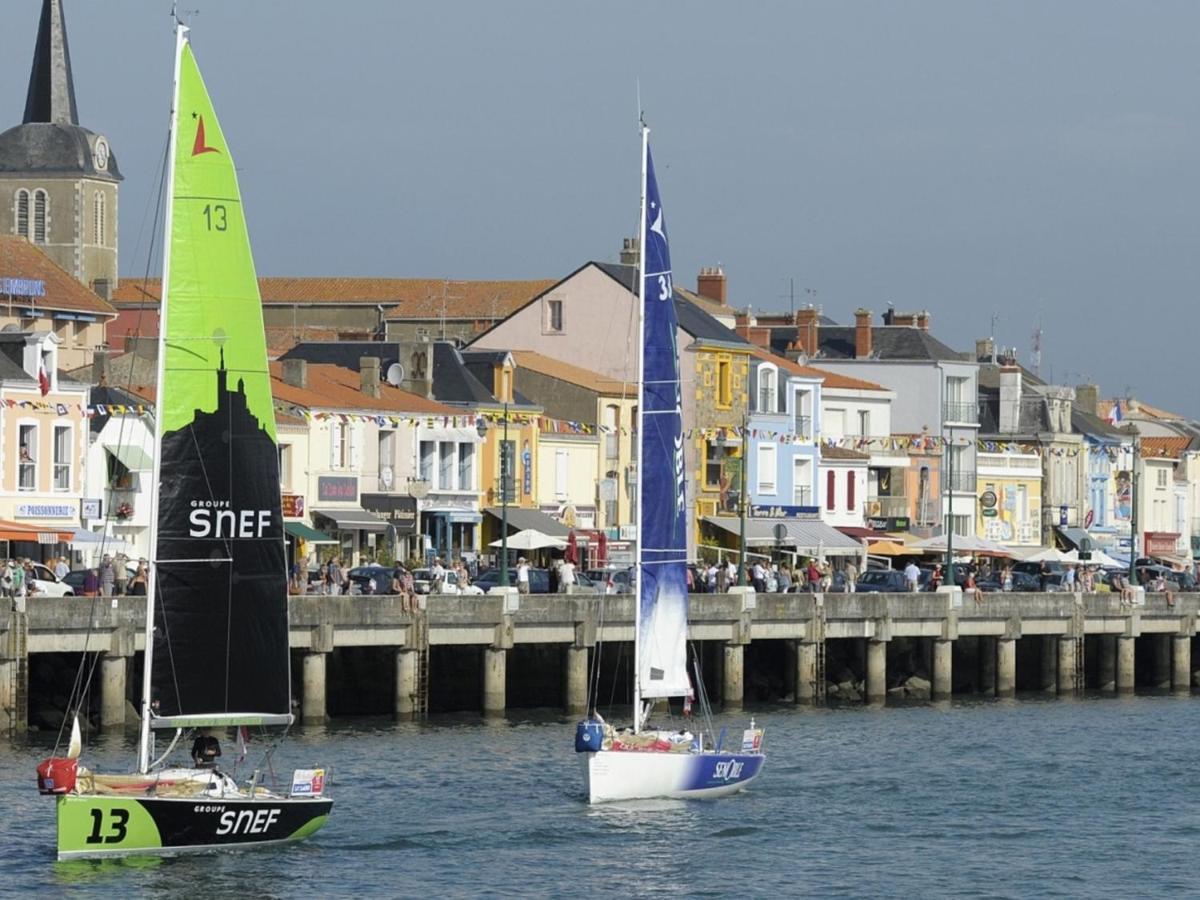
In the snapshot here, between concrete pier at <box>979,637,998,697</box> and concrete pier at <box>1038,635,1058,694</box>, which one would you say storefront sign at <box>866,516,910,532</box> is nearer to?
concrete pier at <box>1038,635,1058,694</box>

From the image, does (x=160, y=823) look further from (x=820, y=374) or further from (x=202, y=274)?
(x=820, y=374)

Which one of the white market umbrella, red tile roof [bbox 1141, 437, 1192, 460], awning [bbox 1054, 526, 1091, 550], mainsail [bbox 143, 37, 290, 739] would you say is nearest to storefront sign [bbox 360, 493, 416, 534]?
the white market umbrella

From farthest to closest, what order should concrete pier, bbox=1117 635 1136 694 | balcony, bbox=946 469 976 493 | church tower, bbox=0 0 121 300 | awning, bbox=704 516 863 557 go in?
church tower, bbox=0 0 121 300, balcony, bbox=946 469 976 493, awning, bbox=704 516 863 557, concrete pier, bbox=1117 635 1136 694

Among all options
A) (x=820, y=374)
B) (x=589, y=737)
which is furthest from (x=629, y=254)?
(x=589, y=737)

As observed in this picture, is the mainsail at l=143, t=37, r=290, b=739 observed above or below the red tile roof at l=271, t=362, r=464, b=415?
below

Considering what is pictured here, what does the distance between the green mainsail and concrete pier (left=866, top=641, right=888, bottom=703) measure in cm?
3656

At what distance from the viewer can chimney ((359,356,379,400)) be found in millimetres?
86069

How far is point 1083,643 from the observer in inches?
3157

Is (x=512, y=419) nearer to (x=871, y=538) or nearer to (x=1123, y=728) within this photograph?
(x=871, y=538)

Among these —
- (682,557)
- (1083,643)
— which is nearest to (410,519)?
(1083,643)

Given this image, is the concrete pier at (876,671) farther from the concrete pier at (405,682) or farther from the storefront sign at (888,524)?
the storefront sign at (888,524)

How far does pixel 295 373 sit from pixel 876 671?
886 inches

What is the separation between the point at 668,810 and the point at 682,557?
16.3 feet

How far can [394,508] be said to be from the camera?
Answer: 84.9 meters
